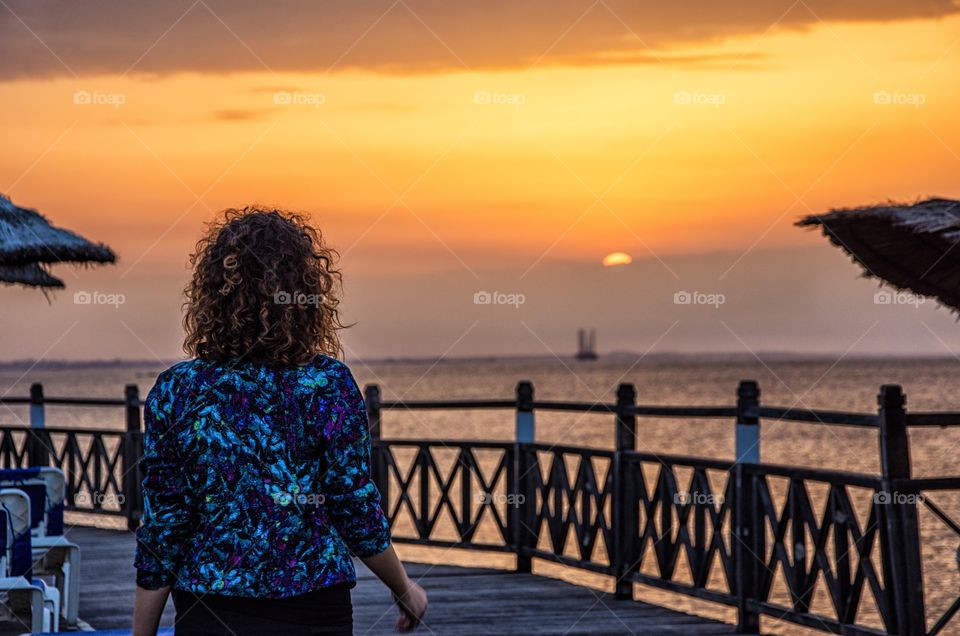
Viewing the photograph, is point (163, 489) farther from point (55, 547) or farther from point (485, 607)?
point (485, 607)

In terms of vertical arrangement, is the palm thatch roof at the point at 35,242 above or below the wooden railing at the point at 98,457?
above

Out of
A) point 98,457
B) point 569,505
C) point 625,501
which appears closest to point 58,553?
point 625,501

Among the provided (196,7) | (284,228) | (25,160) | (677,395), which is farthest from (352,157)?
(677,395)

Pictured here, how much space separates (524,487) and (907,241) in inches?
200

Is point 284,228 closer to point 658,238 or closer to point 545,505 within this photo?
point 545,505

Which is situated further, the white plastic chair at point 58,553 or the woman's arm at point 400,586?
the white plastic chair at point 58,553

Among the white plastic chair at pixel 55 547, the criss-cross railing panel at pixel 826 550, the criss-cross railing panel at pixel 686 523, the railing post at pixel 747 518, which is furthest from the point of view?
the criss-cross railing panel at pixel 686 523

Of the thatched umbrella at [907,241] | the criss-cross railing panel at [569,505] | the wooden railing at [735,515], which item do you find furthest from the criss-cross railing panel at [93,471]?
the thatched umbrella at [907,241]

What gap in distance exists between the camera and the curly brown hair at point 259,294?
8.59 feet

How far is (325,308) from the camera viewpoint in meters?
2.70

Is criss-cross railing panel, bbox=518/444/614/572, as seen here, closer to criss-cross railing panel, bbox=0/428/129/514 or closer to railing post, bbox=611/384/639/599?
railing post, bbox=611/384/639/599

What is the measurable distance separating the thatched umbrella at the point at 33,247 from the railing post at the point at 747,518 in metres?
5.49

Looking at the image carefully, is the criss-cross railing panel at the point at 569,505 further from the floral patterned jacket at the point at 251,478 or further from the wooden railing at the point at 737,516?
the floral patterned jacket at the point at 251,478

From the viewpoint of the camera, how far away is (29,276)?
35.2ft
